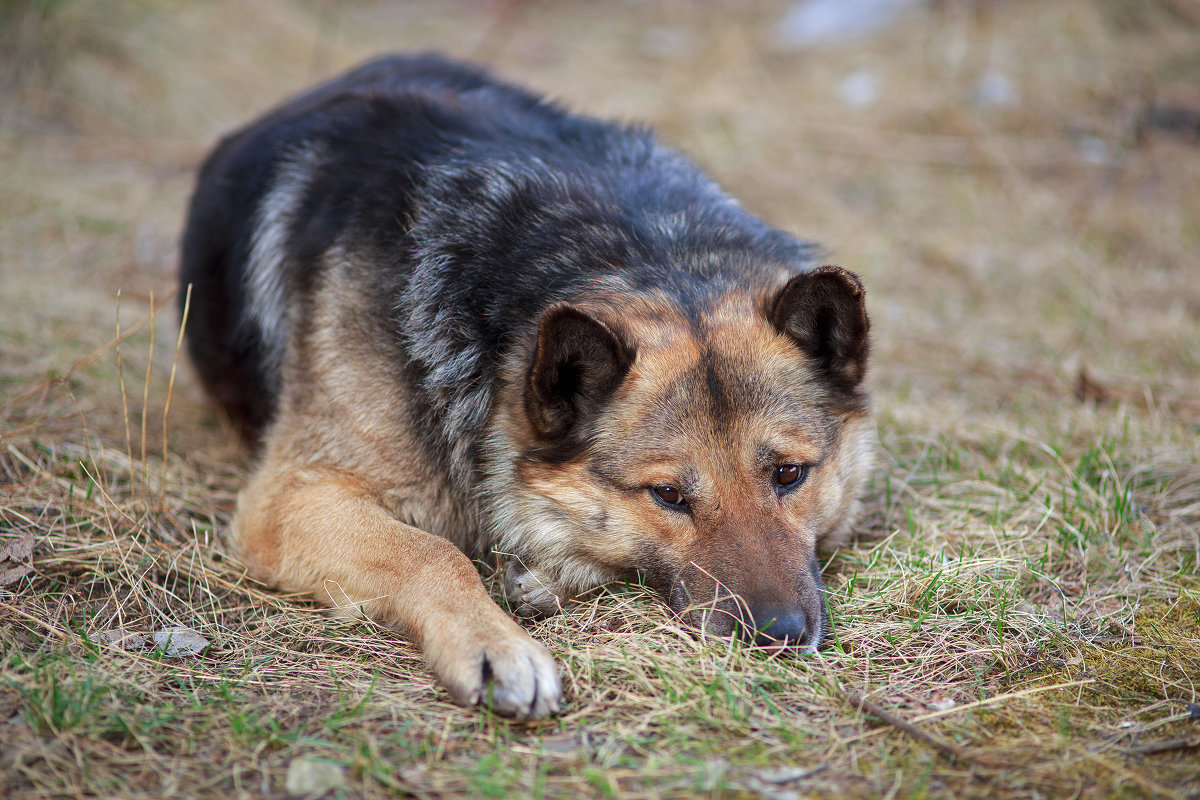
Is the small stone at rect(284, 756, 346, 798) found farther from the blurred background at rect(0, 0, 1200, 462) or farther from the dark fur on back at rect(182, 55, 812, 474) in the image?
the blurred background at rect(0, 0, 1200, 462)

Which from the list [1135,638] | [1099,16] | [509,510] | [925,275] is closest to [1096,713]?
[1135,638]

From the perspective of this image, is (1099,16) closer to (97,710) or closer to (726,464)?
(726,464)

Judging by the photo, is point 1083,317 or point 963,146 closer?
point 1083,317

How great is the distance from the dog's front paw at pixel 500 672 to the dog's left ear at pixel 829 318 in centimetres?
148

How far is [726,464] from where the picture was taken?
3031mm

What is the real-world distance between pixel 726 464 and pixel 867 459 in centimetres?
94

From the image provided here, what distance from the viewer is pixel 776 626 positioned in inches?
112

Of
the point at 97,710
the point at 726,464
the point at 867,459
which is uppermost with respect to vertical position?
the point at 726,464

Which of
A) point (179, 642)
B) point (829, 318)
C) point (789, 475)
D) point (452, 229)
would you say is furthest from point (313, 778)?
point (829, 318)

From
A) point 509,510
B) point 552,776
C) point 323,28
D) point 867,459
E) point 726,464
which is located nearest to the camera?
point 552,776

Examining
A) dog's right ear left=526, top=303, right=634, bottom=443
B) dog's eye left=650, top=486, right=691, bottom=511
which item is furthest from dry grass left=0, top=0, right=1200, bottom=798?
dog's right ear left=526, top=303, right=634, bottom=443

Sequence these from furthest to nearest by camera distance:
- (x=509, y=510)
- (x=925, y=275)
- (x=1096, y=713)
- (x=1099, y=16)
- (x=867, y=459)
→ (x=1099, y=16)
(x=925, y=275)
(x=867, y=459)
(x=509, y=510)
(x=1096, y=713)

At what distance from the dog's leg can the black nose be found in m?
0.69

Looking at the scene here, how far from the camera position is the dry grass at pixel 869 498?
2.50 meters
